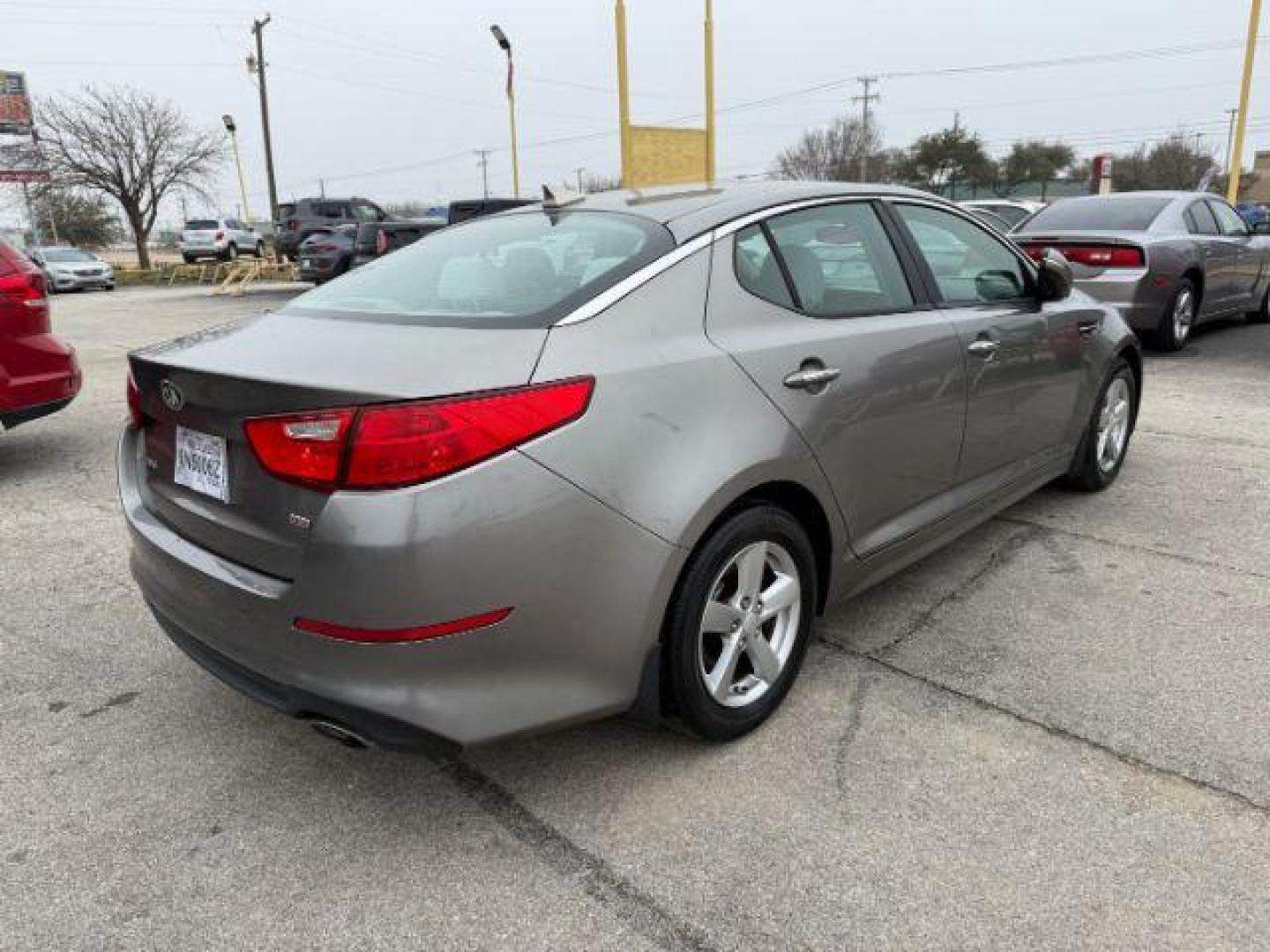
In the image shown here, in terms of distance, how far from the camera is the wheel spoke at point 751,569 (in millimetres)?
2504

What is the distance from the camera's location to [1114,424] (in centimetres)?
478

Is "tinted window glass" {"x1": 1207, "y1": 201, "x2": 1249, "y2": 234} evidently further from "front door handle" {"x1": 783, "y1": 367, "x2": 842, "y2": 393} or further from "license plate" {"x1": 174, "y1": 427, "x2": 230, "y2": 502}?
"license plate" {"x1": 174, "y1": 427, "x2": 230, "y2": 502}

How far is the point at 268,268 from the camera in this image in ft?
86.4

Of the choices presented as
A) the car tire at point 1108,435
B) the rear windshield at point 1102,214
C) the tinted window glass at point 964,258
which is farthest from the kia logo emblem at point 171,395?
the rear windshield at point 1102,214

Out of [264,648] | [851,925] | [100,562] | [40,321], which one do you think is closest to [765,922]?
[851,925]

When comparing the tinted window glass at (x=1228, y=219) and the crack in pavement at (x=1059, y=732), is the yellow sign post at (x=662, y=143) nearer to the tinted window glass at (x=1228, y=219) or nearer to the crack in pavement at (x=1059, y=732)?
the tinted window glass at (x=1228, y=219)

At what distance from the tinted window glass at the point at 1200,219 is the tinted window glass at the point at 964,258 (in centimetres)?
636

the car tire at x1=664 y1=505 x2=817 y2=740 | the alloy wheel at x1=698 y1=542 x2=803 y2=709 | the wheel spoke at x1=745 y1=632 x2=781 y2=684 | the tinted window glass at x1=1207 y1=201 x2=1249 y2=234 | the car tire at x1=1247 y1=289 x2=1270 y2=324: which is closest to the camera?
the car tire at x1=664 y1=505 x2=817 y2=740

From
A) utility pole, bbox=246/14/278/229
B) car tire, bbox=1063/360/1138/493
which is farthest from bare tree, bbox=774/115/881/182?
car tire, bbox=1063/360/1138/493

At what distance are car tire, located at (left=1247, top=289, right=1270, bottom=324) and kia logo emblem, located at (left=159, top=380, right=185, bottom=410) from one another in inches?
464

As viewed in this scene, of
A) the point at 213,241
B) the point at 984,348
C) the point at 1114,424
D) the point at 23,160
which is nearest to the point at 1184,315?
the point at 1114,424

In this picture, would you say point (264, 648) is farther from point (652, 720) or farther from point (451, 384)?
point (652, 720)

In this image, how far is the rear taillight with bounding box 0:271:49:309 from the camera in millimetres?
5020

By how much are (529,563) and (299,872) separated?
0.93 metres
